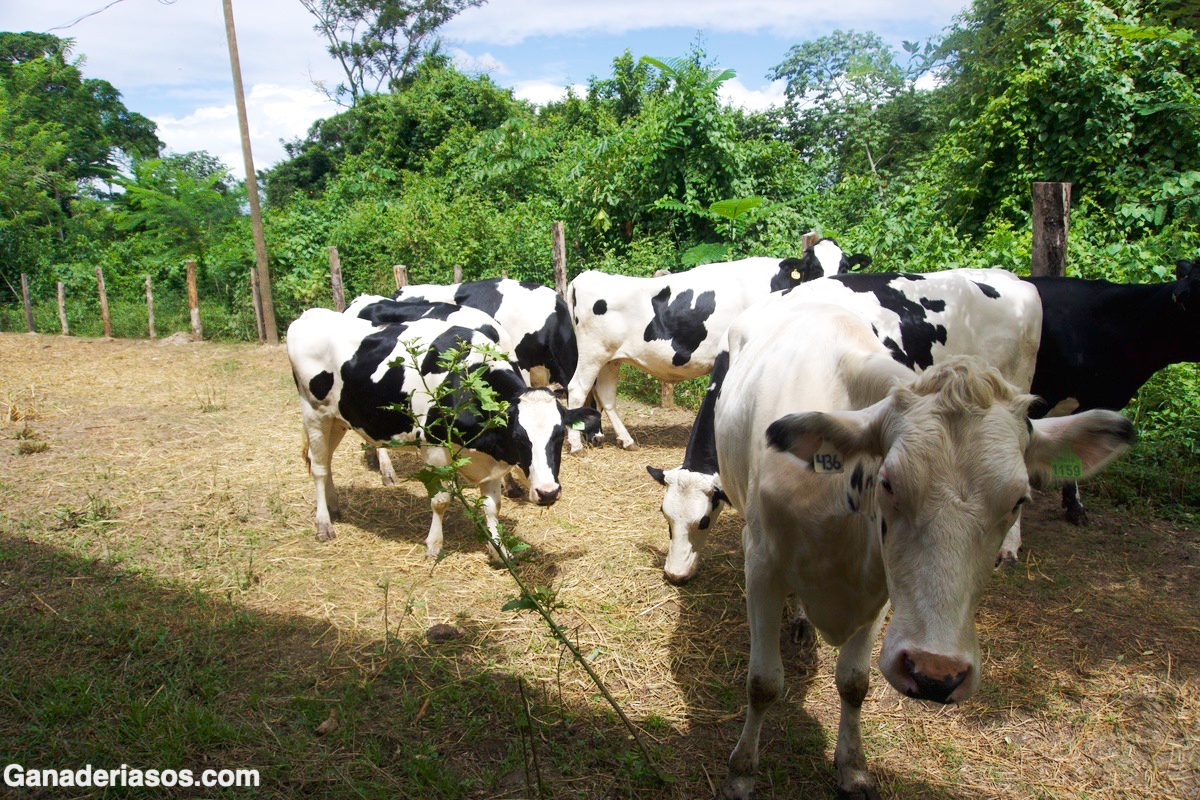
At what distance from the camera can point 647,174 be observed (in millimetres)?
11766

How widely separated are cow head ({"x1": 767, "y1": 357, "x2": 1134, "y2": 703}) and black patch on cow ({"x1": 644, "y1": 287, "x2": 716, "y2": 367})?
5715 mm

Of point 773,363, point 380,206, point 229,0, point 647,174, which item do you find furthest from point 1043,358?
point 380,206

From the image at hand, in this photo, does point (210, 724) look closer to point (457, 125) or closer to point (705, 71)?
point (705, 71)

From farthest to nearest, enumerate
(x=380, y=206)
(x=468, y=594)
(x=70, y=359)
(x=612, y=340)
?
(x=380, y=206), (x=70, y=359), (x=612, y=340), (x=468, y=594)

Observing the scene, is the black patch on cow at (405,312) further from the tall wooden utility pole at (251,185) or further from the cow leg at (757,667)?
the tall wooden utility pole at (251,185)

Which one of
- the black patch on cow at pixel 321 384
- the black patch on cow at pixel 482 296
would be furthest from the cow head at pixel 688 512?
the black patch on cow at pixel 482 296

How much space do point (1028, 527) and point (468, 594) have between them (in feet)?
13.2

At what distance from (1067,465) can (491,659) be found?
2810 millimetres

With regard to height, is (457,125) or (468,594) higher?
(457,125)

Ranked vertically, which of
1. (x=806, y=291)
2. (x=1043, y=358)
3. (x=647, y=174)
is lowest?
(x=1043, y=358)

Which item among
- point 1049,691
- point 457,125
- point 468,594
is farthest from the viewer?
point 457,125

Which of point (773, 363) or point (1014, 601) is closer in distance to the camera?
point (773, 363)

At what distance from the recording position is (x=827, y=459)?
2.01 m

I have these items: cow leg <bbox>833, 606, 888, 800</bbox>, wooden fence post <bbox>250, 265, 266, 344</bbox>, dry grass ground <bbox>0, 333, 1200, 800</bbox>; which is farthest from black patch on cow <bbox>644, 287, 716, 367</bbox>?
wooden fence post <bbox>250, 265, 266, 344</bbox>
